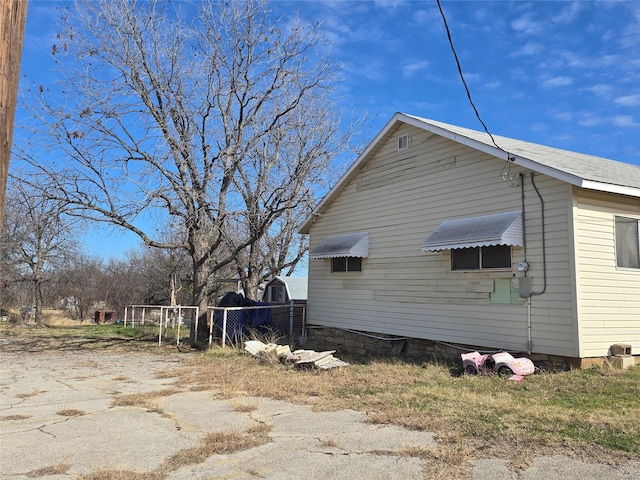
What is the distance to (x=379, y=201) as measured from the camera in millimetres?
12703

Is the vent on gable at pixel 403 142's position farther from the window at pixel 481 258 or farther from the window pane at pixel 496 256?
the window pane at pixel 496 256

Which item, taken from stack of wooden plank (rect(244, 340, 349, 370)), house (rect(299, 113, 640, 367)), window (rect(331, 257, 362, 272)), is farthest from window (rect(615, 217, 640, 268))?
window (rect(331, 257, 362, 272))

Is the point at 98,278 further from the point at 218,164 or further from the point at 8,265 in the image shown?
the point at 218,164

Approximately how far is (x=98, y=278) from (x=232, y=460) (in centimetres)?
3224

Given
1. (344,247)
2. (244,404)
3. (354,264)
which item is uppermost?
(344,247)

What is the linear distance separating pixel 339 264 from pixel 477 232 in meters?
5.07

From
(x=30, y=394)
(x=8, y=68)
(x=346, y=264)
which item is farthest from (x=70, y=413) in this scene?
(x=346, y=264)

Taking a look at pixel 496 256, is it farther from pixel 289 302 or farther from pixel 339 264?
pixel 289 302

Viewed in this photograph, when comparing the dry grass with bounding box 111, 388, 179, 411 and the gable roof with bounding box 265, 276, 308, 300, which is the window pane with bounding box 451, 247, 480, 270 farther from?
the gable roof with bounding box 265, 276, 308, 300

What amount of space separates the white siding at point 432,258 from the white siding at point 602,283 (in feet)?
0.76

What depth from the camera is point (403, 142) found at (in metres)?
12.3

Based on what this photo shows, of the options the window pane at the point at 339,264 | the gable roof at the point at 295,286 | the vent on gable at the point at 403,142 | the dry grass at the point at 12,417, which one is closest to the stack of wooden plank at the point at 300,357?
the window pane at the point at 339,264

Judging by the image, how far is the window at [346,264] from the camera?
13195 millimetres

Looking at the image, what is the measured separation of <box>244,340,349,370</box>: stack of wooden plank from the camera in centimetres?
973
